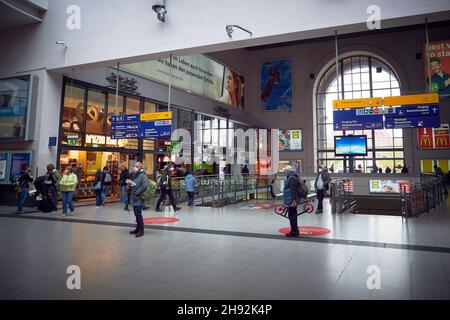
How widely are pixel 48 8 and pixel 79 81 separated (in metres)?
2.73

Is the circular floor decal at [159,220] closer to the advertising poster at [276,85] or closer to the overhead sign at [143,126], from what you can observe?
the overhead sign at [143,126]

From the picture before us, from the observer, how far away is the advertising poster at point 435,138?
20.5m

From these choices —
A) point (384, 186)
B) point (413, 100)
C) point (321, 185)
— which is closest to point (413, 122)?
point (413, 100)

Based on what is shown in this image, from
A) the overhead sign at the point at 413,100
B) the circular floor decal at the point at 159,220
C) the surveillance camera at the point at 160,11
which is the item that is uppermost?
the surveillance camera at the point at 160,11

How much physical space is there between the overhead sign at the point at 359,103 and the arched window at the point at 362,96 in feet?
51.4

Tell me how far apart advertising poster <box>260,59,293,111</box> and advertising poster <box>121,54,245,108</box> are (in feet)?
7.14

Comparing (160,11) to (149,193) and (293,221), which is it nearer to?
(149,193)

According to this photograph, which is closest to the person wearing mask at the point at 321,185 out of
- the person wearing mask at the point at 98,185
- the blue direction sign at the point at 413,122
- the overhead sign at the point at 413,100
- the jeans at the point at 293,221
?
the blue direction sign at the point at 413,122

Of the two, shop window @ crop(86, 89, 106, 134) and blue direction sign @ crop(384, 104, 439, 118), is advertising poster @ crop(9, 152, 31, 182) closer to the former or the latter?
shop window @ crop(86, 89, 106, 134)

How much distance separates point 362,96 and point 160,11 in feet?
67.6

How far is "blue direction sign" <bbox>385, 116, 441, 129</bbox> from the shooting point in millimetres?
7605

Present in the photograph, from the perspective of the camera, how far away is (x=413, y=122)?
25.6ft

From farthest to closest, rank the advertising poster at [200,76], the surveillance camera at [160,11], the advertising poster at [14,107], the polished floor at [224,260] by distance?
the advertising poster at [200,76] < the advertising poster at [14,107] < the surveillance camera at [160,11] < the polished floor at [224,260]

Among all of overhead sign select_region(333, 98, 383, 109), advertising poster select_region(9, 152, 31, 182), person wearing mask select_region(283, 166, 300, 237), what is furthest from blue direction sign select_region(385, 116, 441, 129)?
advertising poster select_region(9, 152, 31, 182)
